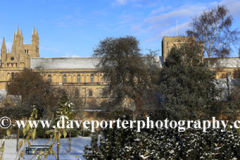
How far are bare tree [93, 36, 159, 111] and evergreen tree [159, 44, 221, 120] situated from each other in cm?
821

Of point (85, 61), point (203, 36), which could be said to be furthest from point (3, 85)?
point (203, 36)

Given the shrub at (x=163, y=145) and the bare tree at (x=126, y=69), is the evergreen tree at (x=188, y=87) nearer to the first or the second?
the shrub at (x=163, y=145)

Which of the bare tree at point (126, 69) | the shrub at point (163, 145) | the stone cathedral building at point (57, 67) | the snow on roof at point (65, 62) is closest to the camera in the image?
the shrub at point (163, 145)

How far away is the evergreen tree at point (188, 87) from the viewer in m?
15.2

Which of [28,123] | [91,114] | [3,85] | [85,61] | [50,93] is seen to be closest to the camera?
[28,123]

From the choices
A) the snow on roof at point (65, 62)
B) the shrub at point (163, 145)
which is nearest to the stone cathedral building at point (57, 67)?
the snow on roof at point (65, 62)

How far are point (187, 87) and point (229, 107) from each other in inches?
258

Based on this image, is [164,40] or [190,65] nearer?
[190,65]

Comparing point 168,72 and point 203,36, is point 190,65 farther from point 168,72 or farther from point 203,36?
point 203,36

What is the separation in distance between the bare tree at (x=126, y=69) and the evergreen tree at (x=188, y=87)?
8.21m

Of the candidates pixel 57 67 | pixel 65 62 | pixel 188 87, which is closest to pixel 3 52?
pixel 57 67

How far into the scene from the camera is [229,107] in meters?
20.4

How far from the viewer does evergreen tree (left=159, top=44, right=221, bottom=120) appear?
15.2m

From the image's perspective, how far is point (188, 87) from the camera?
16.0 metres
